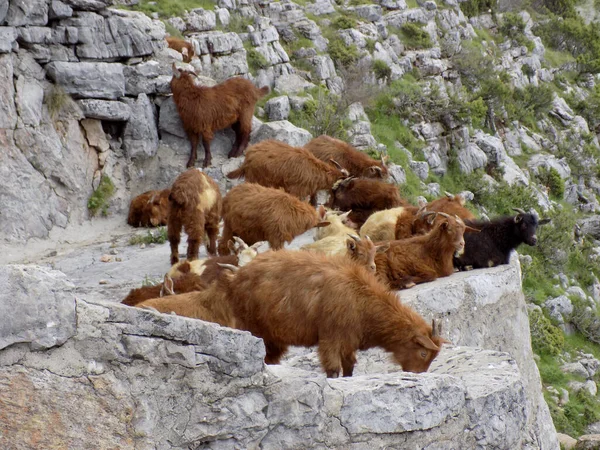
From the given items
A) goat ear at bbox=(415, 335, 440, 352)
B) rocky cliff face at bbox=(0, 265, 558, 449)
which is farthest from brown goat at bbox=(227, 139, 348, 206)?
rocky cliff face at bbox=(0, 265, 558, 449)

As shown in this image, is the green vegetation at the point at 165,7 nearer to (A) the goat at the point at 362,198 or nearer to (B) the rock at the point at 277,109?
(B) the rock at the point at 277,109

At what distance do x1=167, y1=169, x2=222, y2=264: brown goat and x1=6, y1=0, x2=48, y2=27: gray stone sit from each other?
5178 mm

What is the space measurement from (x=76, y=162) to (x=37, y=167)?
802 mm

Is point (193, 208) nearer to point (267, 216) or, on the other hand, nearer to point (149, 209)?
point (267, 216)

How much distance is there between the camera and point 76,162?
1506cm

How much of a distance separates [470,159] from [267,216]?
16.1m

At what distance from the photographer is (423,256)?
31.4 ft

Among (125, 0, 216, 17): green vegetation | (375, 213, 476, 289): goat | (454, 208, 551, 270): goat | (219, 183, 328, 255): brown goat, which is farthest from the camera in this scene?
(125, 0, 216, 17): green vegetation

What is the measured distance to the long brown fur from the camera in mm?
9344

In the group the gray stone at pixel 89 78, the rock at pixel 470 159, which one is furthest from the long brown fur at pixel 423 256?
the rock at pixel 470 159

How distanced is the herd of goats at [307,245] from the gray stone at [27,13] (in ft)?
8.23

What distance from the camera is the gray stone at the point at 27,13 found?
14406 mm

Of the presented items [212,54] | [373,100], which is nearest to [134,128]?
[212,54]

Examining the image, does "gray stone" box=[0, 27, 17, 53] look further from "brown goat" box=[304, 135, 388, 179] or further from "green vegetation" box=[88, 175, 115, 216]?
"brown goat" box=[304, 135, 388, 179]
